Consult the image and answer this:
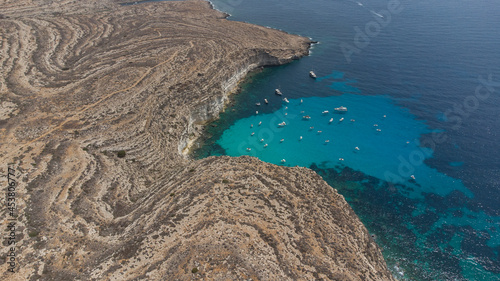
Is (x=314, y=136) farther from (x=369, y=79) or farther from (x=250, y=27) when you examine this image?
(x=250, y=27)

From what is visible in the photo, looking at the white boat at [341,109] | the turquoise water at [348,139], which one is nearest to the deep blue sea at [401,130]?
the turquoise water at [348,139]

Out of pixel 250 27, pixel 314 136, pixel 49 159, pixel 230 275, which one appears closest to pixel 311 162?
pixel 314 136

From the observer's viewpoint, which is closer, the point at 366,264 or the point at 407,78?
the point at 366,264

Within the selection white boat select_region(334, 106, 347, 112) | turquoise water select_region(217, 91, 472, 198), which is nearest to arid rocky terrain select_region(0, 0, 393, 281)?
turquoise water select_region(217, 91, 472, 198)

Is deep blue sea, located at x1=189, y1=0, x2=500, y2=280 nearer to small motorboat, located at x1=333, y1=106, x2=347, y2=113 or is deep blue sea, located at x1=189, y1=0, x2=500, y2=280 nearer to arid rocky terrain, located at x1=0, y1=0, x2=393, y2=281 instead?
small motorboat, located at x1=333, y1=106, x2=347, y2=113

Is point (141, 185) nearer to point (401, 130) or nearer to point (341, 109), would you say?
point (341, 109)

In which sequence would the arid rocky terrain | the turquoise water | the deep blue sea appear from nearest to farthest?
the arid rocky terrain
the deep blue sea
the turquoise water
